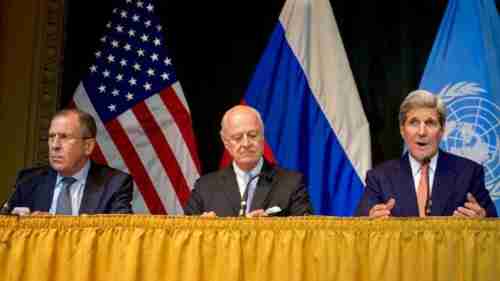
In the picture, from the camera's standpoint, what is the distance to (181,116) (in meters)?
4.71

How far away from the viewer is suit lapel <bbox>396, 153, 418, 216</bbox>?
3139mm

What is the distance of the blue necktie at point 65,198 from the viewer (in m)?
3.26

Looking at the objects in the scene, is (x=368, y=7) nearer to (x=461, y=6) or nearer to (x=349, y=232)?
(x=461, y=6)

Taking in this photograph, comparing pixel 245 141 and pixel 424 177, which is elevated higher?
pixel 245 141

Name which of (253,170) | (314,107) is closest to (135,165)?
(314,107)

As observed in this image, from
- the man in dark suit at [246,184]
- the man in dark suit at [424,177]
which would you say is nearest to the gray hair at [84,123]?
the man in dark suit at [246,184]

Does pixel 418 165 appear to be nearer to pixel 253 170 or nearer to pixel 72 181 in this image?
pixel 253 170

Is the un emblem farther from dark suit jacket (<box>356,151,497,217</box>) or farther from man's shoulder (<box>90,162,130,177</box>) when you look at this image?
man's shoulder (<box>90,162,130,177</box>)

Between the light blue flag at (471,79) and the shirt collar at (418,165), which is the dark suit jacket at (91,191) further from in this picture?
the light blue flag at (471,79)

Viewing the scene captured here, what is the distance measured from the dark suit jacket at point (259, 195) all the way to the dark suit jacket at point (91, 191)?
311 mm

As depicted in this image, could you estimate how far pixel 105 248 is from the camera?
2512mm

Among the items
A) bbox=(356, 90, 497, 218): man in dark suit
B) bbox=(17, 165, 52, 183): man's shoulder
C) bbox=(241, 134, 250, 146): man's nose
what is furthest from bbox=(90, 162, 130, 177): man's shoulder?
bbox=(356, 90, 497, 218): man in dark suit

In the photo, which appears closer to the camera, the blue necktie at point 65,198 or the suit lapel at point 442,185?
the suit lapel at point 442,185

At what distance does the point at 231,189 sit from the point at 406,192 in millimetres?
779
